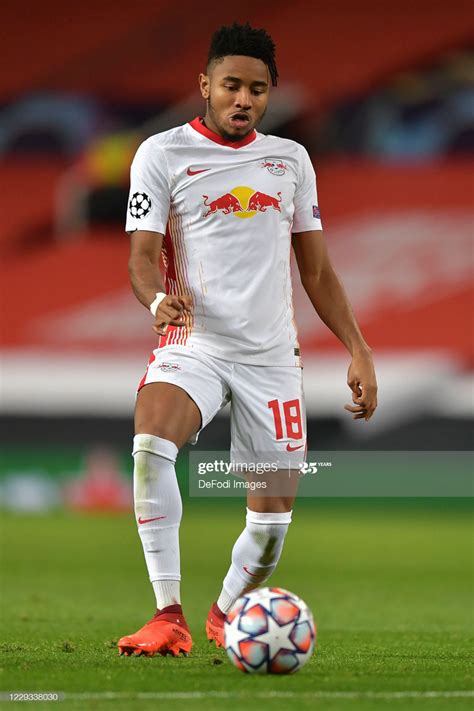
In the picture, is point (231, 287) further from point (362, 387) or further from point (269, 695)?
point (269, 695)

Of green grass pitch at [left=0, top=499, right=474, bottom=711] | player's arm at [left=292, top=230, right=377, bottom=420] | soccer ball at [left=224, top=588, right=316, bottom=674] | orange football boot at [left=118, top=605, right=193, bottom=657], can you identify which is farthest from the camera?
player's arm at [left=292, top=230, right=377, bottom=420]

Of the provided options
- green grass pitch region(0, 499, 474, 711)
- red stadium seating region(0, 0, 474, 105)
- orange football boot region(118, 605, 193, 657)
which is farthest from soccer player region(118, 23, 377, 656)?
red stadium seating region(0, 0, 474, 105)

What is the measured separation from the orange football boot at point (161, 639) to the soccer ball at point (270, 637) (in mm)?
470

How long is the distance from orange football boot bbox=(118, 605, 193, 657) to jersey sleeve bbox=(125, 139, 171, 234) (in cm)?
153

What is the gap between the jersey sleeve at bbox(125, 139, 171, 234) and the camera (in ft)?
17.6

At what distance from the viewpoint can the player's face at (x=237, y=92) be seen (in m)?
5.43

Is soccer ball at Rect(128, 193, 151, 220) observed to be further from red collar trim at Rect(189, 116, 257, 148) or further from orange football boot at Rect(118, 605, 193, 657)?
orange football boot at Rect(118, 605, 193, 657)

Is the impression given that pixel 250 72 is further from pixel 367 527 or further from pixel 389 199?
pixel 389 199

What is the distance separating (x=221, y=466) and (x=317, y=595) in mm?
3378

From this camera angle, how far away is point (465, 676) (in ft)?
15.4

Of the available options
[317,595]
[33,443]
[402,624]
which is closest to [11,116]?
[33,443]

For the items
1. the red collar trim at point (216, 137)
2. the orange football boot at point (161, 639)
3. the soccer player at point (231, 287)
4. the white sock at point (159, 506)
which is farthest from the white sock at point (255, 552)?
the red collar trim at point (216, 137)

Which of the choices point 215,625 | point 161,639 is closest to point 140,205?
point 161,639

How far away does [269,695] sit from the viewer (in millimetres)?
4098
